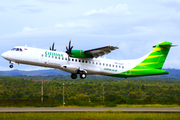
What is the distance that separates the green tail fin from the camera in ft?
140

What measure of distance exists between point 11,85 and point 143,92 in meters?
33.4

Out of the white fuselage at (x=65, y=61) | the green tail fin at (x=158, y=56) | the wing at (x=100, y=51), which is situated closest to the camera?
the white fuselage at (x=65, y=61)

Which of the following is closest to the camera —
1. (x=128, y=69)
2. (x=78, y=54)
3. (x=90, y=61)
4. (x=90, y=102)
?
(x=78, y=54)

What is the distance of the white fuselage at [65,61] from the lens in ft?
118

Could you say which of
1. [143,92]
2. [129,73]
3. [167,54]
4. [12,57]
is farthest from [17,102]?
[143,92]

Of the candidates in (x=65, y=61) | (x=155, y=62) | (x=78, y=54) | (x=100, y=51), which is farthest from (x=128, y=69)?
(x=65, y=61)

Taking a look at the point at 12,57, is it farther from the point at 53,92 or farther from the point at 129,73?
the point at 53,92

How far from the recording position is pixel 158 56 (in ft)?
141

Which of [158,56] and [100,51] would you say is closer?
[100,51]

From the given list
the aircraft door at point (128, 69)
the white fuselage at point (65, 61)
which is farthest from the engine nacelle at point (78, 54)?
the aircraft door at point (128, 69)

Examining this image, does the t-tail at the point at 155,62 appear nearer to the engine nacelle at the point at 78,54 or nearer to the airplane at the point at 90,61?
the airplane at the point at 90,61

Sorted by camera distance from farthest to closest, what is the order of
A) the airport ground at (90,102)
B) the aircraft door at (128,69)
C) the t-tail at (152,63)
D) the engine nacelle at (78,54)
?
1. the t-tail at (152,63)
2. the aircraft door at (128,69)
3. the engine nacelle at (78,54)
4. the airport ground at (90,102)

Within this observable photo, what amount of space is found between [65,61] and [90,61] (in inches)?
154

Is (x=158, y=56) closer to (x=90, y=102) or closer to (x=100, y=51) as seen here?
(x=100, y=51)
